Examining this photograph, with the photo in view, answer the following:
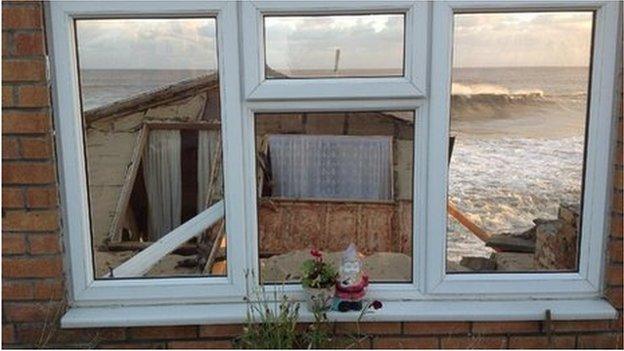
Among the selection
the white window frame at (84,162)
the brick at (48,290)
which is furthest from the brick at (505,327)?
the brick at (48,290)

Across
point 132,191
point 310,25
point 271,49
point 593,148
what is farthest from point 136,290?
point 593,148

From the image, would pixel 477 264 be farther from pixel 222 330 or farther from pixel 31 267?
pixel 31 267

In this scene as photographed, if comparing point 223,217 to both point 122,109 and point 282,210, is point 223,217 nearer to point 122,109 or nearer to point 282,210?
point 282,210

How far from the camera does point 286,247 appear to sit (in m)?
2.09

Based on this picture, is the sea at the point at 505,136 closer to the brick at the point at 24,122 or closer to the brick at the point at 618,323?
the brick at the point at 24,122

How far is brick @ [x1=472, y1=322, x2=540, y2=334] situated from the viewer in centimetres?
204

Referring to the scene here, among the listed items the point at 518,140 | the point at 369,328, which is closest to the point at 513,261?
the point at 518,140

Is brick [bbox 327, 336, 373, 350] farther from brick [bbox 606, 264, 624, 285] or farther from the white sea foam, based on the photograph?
brick [bbox 606, 264, 624, 285]

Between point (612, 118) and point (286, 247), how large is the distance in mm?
1135

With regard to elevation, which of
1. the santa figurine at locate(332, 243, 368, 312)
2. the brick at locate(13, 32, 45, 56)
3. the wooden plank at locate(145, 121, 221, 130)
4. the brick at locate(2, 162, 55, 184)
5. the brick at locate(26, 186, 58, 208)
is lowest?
the santa figurine at locate(332, 243, 368, 312)

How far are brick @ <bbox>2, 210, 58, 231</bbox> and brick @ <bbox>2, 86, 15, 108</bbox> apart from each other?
333mm

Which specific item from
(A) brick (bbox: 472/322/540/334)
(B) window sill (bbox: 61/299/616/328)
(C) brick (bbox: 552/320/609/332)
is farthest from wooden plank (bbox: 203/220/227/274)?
(C) brick (bbox: 552/320/609/332)

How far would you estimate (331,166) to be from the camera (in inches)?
81.6

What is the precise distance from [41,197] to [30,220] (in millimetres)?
82
